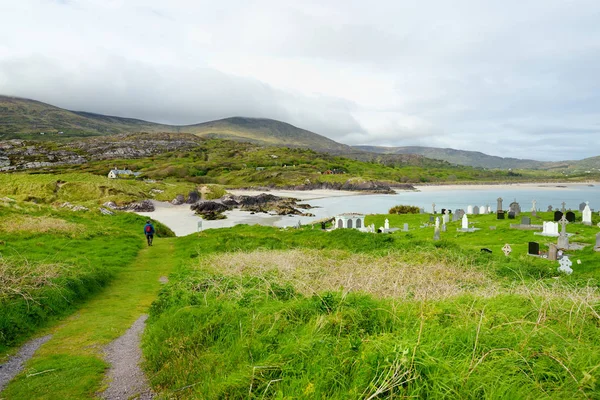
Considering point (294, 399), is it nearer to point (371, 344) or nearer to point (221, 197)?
point (371, 344)

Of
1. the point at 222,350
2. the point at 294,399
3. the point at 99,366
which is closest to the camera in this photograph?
the point at 294,399

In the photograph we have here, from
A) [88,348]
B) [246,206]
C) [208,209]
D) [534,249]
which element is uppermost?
[534,249]

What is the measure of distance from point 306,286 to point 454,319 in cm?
444

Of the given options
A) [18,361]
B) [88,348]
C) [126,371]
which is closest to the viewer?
[126,371]

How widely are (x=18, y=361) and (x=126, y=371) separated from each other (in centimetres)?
258

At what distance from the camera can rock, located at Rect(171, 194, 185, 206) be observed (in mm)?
66438

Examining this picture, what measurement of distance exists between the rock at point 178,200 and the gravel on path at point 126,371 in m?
59.9

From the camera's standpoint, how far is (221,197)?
76.6 metres

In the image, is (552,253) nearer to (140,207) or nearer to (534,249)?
(534,249)

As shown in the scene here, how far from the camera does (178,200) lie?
67250 mm

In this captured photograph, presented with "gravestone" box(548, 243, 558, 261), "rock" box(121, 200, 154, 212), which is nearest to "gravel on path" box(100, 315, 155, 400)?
"gravestone" box(548, 243, 558, 261)

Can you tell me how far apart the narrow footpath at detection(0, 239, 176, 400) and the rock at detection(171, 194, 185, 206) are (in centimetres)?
5311

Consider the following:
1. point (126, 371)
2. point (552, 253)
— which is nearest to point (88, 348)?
point (126, 371)

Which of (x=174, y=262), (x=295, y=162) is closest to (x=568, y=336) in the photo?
(x=174, y=262)
